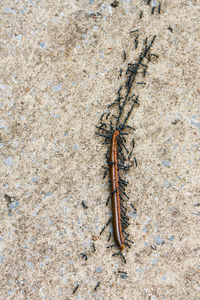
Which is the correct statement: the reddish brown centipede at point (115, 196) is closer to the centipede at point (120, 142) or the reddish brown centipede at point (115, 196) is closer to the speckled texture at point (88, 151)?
the centipede at point (120, 142)

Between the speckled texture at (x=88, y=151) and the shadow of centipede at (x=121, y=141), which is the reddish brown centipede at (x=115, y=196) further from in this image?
the speckled texture at (x=88, y=151)

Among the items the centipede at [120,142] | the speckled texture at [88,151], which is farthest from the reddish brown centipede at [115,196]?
the speckled texture at [88,151]

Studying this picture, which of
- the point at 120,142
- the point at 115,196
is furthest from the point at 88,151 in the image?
the point at 115,196

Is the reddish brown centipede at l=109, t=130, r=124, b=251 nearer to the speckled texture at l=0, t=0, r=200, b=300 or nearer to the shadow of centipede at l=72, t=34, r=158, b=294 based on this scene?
the shadow of centipede at l=72, t=34, r=158, b=294

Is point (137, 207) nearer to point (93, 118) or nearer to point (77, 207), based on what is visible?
point (77, 207)
